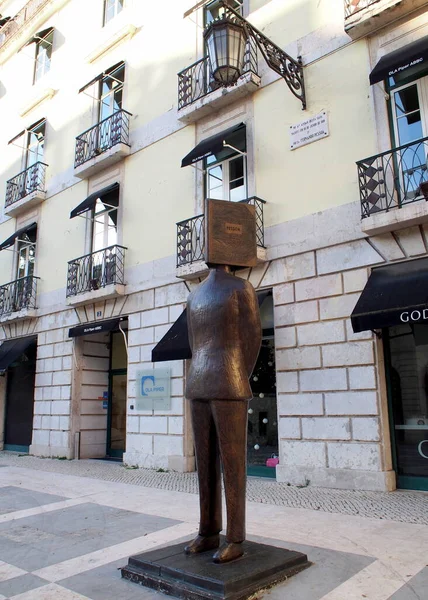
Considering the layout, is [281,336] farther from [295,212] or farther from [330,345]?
[295,212]

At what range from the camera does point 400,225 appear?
8328mm

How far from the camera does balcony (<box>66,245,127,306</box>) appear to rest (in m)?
A: 13.5

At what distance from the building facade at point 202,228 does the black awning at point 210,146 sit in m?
0.06

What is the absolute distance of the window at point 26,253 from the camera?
17719 millimetres

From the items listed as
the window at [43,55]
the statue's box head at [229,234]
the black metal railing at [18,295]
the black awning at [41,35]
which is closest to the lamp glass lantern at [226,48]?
the statue's box head at [229,234]

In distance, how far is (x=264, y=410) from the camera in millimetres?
10547

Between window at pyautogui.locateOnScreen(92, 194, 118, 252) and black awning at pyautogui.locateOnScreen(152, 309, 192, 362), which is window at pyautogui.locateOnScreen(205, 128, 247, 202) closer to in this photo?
black awning at pyautogui.locateOnScreen(152, 309, 192, 362)

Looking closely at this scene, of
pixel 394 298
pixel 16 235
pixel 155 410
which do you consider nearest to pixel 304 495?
pixel 394 298

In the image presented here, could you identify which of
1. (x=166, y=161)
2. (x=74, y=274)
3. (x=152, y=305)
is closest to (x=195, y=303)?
(x=152, y=305)

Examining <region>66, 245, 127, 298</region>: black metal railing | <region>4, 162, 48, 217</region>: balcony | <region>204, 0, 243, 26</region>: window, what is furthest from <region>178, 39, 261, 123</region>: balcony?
<region>4, 162, 48, 217</region>: balcony

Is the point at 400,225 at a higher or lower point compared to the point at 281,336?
higher

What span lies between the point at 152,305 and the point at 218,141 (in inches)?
167

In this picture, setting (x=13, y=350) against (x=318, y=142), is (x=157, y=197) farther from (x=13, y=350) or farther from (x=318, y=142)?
(x=13, y=350)

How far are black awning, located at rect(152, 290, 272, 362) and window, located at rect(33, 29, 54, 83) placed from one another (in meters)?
13.1
